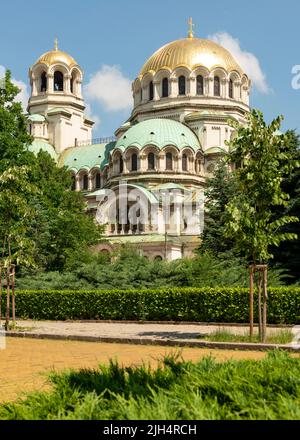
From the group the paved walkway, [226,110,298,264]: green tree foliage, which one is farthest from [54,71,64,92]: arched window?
[226,110,298,264]: green tree foliage

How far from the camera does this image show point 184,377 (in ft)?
19.9

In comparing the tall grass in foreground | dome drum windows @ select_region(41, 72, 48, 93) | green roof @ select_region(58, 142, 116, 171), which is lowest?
the tall grass in foreground

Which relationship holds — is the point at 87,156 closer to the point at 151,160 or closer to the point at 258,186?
the point at 151,160

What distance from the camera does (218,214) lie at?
3484 cm

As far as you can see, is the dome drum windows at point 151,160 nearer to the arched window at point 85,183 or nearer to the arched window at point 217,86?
the arched window at point 217,86

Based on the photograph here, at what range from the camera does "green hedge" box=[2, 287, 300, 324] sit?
19.8 metres

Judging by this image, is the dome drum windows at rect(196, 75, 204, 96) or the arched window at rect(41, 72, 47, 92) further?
the arched window at rect(41, 72, 47, 92)

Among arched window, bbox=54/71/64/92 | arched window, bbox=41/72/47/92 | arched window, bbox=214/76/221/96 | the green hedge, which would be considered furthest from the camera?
arched window, bbox=54/71/64/92

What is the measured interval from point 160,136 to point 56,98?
1806 centimetres

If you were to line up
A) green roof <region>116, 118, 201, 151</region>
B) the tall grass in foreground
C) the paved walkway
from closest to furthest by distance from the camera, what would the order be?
the tall grass in foreground → the paved walkway → green roof <region>116, 118, 201, 151</region>

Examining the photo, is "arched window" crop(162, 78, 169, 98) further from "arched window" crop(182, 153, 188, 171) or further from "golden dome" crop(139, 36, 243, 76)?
"arched window" crop(182, 153, 188, 171)

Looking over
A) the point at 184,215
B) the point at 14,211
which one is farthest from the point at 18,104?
the point at 184,215
